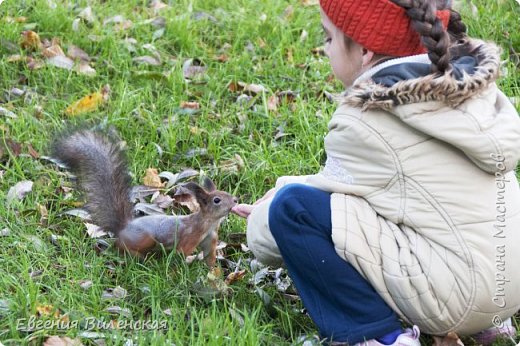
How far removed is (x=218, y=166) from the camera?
11.6 feet

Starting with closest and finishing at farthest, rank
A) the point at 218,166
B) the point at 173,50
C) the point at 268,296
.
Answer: the point at 268,296
the point at 218,166
the point at 173,50

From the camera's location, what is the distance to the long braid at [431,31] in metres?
2.19

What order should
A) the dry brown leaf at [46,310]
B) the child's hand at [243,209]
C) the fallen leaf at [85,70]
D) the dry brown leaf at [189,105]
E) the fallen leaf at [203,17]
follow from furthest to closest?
the fallen leaf at [203,17] → the fallen leaf at [85,70] → the dry brown leaf at [189,105] → the child's hand at [243,209] → the dry brown leaf at [46,310]

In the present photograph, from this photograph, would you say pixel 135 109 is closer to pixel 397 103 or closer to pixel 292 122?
pixel 292 122

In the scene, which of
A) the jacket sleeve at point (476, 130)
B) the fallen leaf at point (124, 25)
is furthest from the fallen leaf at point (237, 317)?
the fallen leaf at point (124, 25)

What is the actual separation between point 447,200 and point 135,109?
6.23ft

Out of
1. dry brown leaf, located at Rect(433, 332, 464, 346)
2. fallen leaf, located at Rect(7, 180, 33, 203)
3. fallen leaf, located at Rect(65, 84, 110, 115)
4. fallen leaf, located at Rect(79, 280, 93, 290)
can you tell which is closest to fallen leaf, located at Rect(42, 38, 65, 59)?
fallen leaf, located at Rect(65, 84, 110, 115)

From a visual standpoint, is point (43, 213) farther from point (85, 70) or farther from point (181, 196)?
point (85, 70)

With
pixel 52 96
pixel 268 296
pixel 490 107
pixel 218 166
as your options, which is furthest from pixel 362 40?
pixel 52 96

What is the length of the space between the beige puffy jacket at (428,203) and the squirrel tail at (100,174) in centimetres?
96

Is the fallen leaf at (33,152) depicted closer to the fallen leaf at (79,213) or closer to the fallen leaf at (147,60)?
the fallen leaf at (79,213)

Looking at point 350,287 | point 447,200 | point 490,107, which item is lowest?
point 350,287

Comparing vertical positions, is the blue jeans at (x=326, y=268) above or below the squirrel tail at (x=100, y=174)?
above

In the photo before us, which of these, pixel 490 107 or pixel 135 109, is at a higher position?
pixel 490 107
